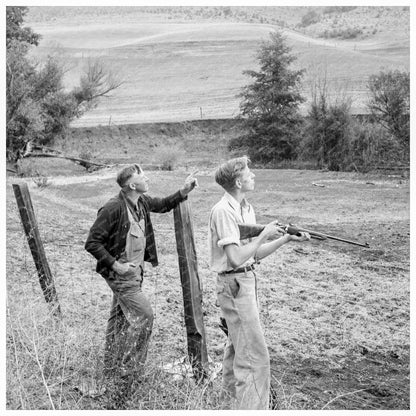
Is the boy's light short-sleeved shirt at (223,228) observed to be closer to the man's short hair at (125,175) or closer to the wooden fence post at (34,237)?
the man's short hair at (125,175)

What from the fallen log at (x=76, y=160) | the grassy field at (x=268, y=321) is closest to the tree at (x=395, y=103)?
the fallen log at (x=76, y=160)

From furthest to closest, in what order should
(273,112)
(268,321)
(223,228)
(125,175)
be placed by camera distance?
(273,112)
(268,321)
(125,175)
(223,228)

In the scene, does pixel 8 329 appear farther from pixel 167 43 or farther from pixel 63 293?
pixel 167 43

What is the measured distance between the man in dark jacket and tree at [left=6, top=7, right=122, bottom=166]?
23582mm

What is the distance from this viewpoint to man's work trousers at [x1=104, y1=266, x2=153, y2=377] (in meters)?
4.84

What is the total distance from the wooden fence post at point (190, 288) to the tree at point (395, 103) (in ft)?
81.7

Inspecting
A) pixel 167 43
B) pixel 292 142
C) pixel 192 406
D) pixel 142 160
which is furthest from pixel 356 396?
pixel 167 43

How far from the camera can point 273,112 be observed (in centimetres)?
3322

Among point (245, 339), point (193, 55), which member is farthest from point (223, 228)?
point (193, 55)

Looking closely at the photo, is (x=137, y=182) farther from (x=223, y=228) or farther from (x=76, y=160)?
(x=76, y=160)

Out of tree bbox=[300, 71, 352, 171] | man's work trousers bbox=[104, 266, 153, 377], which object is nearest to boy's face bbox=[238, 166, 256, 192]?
man's work trousers bbox=[104, 266, 153, 377]

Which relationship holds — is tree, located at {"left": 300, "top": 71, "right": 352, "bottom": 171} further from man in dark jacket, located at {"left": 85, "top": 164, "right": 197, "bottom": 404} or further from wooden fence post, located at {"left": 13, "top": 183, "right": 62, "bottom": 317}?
man in dark jacket, located at {"left": 85, "top": 164, "right": 197, "bottom": 404}

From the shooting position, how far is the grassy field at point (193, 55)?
163 ft

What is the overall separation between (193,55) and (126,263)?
62.3 m
